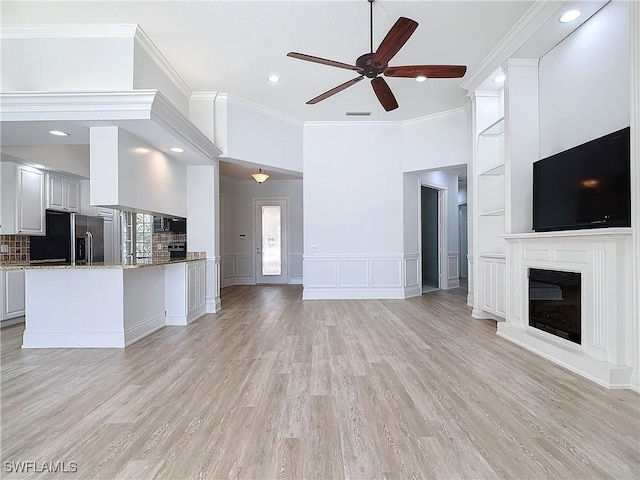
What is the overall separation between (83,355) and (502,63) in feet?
18.6

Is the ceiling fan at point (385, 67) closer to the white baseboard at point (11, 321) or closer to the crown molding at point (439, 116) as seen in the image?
the crown molding at point (439, 116)

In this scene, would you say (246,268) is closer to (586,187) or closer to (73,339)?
(73,339)

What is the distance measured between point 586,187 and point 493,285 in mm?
1928

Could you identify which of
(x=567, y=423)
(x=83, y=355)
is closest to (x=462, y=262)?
(x=567, y=423)

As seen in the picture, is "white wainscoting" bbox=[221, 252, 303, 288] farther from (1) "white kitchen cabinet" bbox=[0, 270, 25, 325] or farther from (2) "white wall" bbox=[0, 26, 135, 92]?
(2) "white wall" bbox=[0, 26, 135, 92]

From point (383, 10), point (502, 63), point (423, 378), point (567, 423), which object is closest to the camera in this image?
point (567, 423)

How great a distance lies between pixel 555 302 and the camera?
3391 mm

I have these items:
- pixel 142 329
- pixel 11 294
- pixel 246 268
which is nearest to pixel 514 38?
pixel 142 329

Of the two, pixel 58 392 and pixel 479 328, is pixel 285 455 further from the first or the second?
pixel 479 328

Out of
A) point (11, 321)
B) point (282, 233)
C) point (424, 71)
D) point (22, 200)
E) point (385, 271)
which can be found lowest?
point (11, 321)

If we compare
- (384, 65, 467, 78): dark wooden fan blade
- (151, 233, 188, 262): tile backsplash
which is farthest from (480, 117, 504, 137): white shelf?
(151, 233, 188, 262): tile backsplash

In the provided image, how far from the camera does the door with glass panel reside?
9633 mm

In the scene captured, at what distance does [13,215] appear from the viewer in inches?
197

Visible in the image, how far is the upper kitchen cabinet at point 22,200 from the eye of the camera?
495 centimetres
